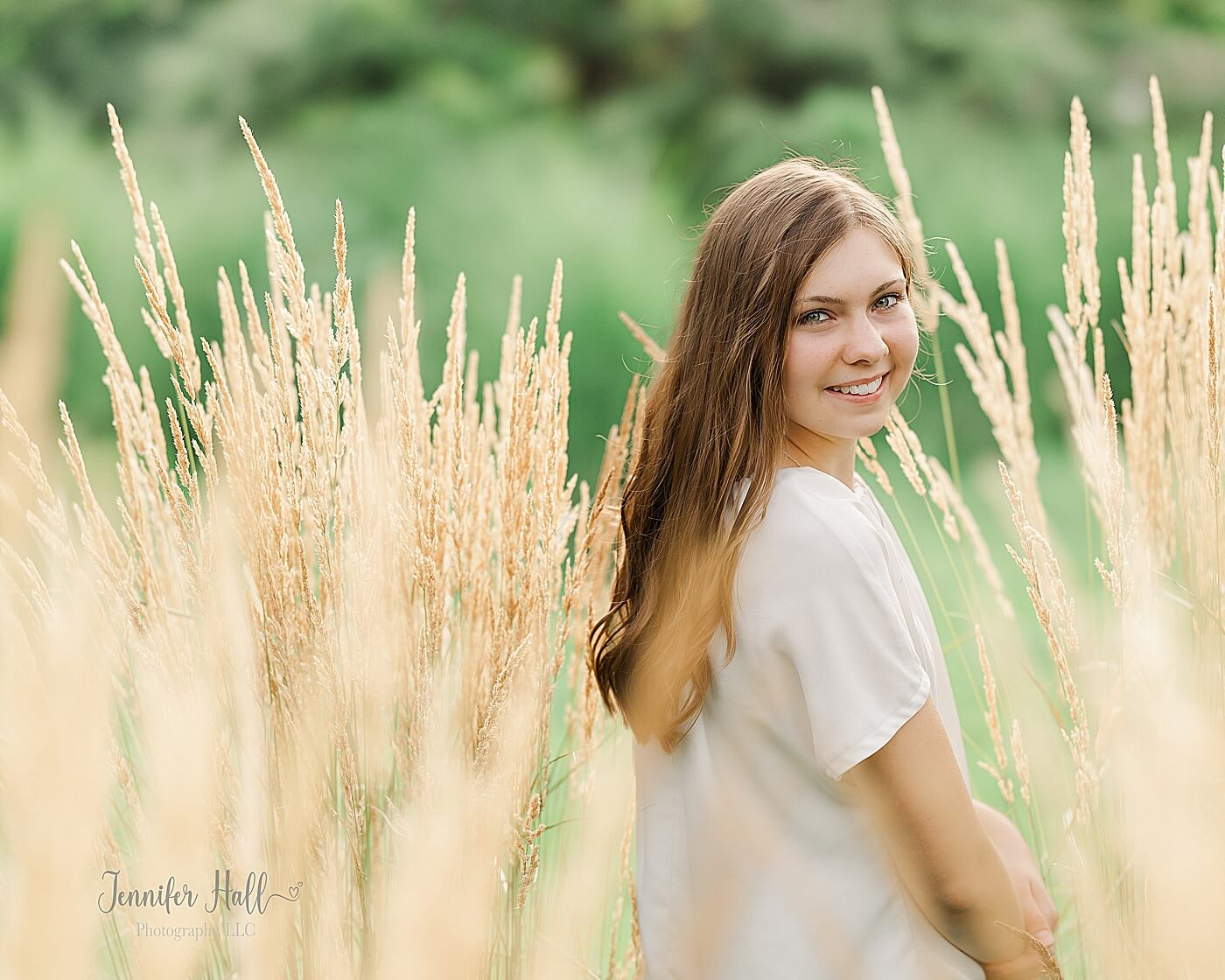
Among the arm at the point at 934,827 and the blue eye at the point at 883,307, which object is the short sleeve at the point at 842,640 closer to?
the arm at the point at 934,827

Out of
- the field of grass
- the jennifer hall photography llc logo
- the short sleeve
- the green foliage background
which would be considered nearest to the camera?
the jennifer hall photography llc logo

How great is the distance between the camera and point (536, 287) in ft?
15.0

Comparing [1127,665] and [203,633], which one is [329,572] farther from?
[1127,665]

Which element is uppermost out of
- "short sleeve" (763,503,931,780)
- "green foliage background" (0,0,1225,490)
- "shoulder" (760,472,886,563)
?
"green foliage background" (0,0,1225,490)

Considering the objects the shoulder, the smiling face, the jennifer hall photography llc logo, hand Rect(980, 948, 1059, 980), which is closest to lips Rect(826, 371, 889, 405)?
the smiling face

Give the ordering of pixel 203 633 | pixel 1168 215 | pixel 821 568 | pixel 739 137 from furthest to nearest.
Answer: pixel 739 137, pixel 1168 215, pixel 203 633, pixel 821 568

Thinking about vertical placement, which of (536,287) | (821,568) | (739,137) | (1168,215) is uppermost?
(739,137)

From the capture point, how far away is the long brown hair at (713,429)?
3.20ft

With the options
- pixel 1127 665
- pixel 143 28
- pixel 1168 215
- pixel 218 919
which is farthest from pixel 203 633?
pixel 143 28

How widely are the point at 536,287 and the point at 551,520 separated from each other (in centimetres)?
351

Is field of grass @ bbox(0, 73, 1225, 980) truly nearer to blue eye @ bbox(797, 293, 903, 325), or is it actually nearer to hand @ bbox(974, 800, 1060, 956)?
hand @ bbox(974, 800, 1060, 956)

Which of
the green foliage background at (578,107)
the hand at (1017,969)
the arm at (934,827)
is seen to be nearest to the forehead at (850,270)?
the arm at (934,827)

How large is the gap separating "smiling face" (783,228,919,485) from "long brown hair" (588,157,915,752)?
1 cm

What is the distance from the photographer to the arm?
0.90 meters
